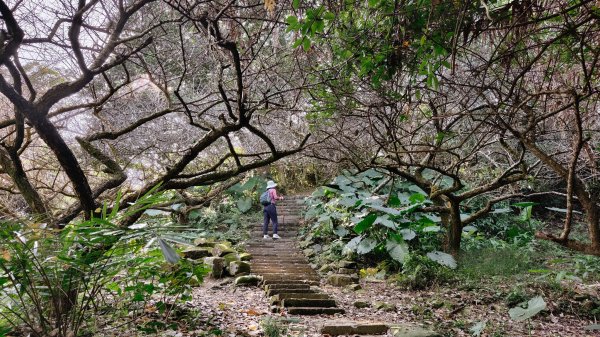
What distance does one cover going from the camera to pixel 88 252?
2.36m

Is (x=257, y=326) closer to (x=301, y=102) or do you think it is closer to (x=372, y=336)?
(x=372, y=336)

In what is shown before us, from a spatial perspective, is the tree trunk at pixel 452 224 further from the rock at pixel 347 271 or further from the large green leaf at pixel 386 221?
the rock at pixel 347 271

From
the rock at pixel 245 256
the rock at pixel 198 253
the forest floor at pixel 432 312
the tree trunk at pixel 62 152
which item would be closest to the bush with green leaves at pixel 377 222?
the forest floor at pixel 432 312

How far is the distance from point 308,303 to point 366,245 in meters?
2.33

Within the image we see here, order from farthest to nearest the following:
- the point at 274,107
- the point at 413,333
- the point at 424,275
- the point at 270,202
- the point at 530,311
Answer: the point at 270,202
the point at 424,275
the point at 274,107
the point at 413,333
the point at 530,311

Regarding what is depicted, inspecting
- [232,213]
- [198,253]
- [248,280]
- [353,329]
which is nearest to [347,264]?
[248,280]

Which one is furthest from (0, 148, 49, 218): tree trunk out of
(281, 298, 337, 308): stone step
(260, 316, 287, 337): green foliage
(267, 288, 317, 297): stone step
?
(267, 288, 317, 297): stone step

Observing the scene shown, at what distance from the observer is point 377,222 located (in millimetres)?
7004

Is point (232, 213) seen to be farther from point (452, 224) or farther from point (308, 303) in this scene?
point (452, 224)

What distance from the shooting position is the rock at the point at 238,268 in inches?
299

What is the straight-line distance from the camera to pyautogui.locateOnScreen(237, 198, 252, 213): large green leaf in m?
12.1

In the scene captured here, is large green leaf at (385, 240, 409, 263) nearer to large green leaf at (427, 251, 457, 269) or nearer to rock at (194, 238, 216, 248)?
large green leaf at (427, 251, 457, 269)

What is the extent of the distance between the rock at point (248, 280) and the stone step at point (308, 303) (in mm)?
1813

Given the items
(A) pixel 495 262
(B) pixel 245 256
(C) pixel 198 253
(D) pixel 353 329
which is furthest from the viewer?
(B) pixel 245 256
